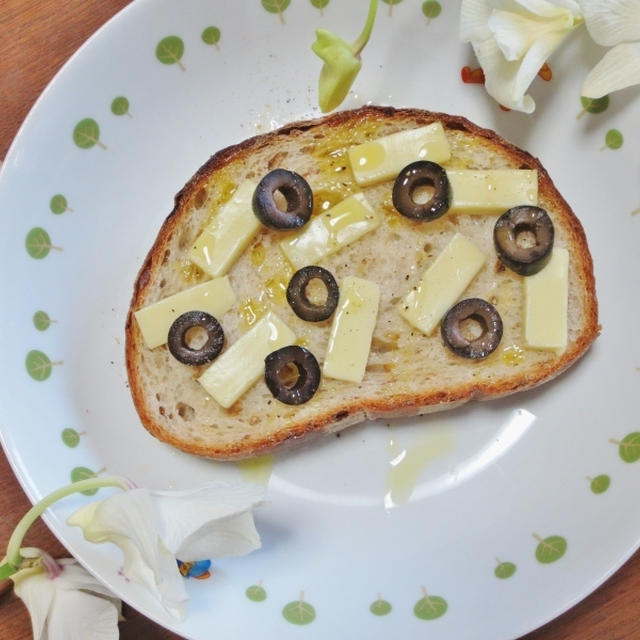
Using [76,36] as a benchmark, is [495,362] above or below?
below

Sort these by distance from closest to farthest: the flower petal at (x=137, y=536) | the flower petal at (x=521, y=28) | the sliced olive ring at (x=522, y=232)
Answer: the flower petal at (x=137, y=536)
the flower petal at (x=521, y=28)
the sliced olive ring at (x=522, y=232)

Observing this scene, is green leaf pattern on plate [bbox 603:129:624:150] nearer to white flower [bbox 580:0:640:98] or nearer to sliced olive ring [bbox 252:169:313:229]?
white flower [bbox 580:0:640:98]

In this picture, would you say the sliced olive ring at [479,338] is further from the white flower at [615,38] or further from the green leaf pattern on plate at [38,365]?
the green leaf pattern on plate at [38,365]

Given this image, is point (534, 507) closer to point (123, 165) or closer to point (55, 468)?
point (55, 468)

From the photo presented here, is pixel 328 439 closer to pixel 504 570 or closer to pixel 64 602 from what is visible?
pixel 504 570

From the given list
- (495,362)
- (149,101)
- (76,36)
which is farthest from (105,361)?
(495,362)

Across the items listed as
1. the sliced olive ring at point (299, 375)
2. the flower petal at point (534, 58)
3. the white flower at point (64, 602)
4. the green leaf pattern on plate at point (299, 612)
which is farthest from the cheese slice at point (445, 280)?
the white flower at point (64, 602)

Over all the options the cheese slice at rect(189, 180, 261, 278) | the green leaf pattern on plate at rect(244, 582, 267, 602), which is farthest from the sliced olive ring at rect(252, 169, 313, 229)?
the green leaf pattern on plate at rect(244, 582, 267, 602)
